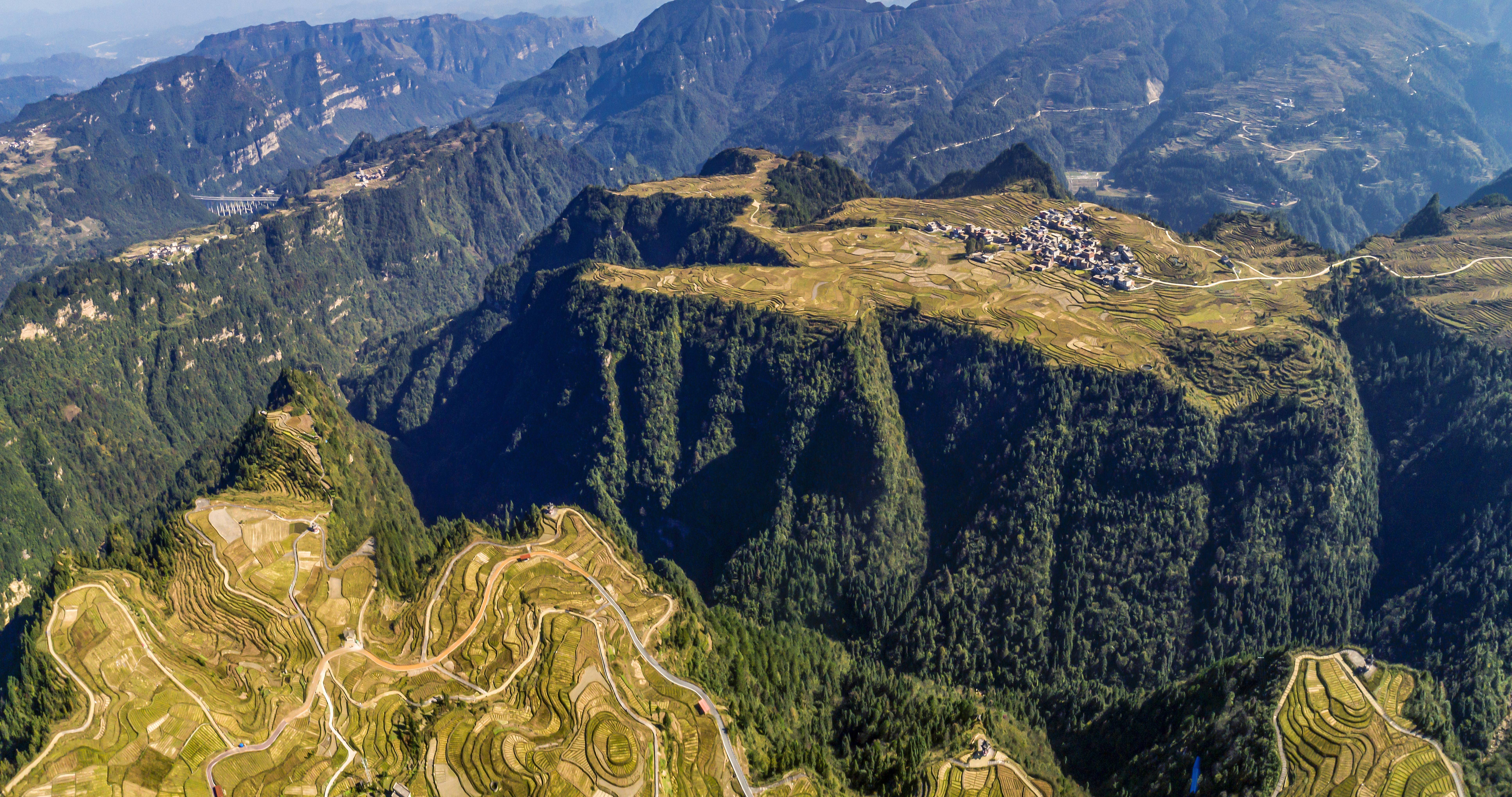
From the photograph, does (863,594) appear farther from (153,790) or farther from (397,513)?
(153,790)

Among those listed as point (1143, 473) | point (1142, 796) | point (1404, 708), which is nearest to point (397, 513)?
point (1142, 796)

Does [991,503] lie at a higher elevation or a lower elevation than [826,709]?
higher

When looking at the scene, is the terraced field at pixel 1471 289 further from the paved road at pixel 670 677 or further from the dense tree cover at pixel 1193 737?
the paved road at pixel 670 677

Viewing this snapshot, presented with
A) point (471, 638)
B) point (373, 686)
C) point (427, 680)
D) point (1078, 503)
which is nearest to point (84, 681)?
point (373, 686)

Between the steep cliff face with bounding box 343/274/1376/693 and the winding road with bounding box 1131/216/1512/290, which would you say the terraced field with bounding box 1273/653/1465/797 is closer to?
the steep cliff face with bounding box 343/274/1376/693

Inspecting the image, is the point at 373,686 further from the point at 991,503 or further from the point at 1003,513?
the point at 991,503

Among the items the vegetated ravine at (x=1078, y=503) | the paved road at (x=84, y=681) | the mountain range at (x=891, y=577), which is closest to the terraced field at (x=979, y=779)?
the mountain range at (x=891, y=577)
